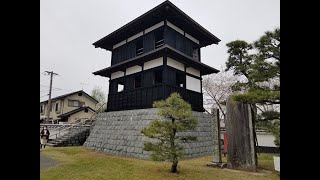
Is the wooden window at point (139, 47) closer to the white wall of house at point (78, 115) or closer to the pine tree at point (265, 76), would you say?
the pine tree at point (265, 76)

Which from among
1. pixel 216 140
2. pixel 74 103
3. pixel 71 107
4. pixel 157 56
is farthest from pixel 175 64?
pixel 74 103

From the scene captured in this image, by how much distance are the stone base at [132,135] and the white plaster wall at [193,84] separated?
1908 millimetres

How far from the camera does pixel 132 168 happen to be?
912 centimetres

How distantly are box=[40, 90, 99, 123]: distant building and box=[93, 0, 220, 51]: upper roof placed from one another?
19405 millimetres

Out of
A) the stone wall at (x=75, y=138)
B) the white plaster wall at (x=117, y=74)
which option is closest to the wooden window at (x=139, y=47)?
the white plaster wall at (x=117, y=74)

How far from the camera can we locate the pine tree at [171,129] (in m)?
8.66

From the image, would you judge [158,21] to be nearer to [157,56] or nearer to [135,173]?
[157,56]

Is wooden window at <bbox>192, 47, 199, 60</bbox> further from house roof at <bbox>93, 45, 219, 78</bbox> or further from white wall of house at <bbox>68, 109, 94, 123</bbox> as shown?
white wall of house at <bbox>68, 109, 94, 123</bbox>

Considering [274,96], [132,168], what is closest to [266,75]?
[274,96]

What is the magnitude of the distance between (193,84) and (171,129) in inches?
305

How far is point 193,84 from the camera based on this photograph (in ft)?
52.9

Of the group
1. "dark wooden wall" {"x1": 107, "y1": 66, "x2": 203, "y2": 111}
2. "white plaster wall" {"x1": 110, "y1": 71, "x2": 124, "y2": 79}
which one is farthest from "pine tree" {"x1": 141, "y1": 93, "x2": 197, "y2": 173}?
"white plaster wall" {"x1": 110, "y1": 71, "x2": 124, "y2": 79}
